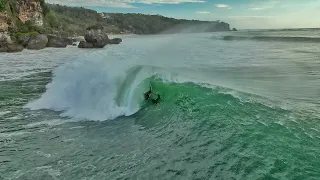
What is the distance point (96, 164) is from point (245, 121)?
437 centimetres

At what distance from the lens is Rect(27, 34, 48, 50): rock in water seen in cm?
5319

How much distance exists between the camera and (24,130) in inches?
424

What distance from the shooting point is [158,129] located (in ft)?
33.5

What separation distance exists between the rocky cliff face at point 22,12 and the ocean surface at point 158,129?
50288 millimetres

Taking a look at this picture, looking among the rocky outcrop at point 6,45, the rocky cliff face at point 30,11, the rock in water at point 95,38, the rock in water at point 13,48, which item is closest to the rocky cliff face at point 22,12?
the rocky cliff face at point 30,11

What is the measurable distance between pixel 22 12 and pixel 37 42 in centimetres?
2127

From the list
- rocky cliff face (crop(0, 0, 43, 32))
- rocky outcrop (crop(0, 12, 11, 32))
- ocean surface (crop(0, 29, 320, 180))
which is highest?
rocky cliff face (crop(0, 0, 43, 32))

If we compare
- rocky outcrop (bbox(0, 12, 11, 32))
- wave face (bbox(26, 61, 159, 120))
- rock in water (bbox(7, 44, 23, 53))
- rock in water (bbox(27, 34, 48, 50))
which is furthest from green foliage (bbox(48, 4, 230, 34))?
wave face (bbox(26, 61, 159, 120))

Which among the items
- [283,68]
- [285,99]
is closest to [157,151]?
[285,99]

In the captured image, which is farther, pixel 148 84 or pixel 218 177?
pixel 148 84

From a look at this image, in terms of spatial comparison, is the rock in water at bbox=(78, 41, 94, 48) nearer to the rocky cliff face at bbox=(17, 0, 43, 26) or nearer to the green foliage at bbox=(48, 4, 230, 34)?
the rocky cliff face at bbox=(17, 0, 43, 26)

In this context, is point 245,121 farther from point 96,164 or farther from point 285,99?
point 96,164

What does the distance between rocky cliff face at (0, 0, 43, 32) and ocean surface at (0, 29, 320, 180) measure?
50288mm

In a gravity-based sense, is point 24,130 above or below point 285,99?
below
